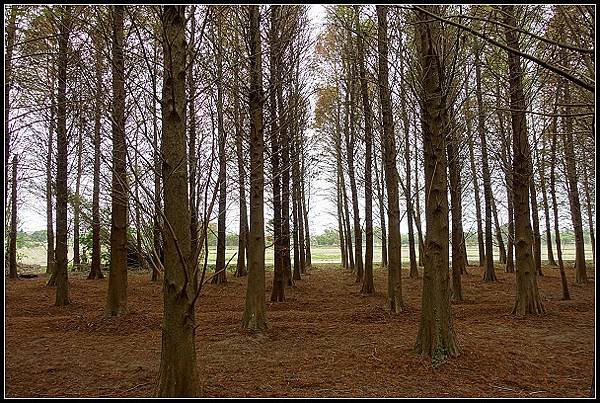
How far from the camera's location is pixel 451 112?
740 cm

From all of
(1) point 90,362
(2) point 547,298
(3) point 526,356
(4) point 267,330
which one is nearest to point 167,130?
(1) point 90,362

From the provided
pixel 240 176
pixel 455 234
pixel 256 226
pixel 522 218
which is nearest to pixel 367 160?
pixel 455 234

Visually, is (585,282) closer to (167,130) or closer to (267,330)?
(267,330)

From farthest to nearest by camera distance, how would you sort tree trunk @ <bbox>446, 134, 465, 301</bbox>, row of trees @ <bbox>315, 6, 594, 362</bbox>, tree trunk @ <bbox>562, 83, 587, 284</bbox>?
tree trunk @ <bbox>562, 83, 587, 284</bbox>, tree trunk @ <bbox>446, 134, 465, 301</bbox>, row of trees @ <bbox>315, 6, 594, 362</bbox>

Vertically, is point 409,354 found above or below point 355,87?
below

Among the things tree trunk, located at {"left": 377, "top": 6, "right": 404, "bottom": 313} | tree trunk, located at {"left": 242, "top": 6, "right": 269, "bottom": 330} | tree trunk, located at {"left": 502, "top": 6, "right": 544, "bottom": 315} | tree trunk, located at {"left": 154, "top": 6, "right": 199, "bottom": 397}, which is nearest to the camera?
tree trunk, located at {"left": 154, "top": 6, "right": 199, "bottom": 397}

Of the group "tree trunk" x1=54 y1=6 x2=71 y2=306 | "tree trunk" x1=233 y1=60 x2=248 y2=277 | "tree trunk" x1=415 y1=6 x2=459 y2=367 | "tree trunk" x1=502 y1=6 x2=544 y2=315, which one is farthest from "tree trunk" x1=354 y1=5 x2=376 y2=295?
"tree trunk" x1=54 y1=6 x2=71 y2=306

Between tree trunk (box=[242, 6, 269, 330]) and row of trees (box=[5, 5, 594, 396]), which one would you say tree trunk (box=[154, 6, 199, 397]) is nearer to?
row of trees (box=[5, 5, 594, 396])

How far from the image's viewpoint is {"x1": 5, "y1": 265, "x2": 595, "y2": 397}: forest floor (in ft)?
14.7

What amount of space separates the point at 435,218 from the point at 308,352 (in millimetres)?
2355

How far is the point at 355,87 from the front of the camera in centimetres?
1266

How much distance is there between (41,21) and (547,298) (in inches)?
465

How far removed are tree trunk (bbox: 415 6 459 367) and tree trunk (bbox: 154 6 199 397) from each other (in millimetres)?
3171

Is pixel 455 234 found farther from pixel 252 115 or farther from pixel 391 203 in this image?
pixel 252 115
